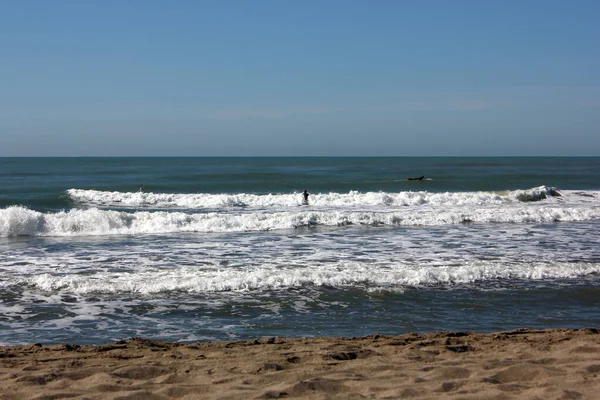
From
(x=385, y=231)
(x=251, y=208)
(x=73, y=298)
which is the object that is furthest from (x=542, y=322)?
(x=251, y=208)

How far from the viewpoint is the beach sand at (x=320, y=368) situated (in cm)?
459

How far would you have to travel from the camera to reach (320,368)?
527 centimetres

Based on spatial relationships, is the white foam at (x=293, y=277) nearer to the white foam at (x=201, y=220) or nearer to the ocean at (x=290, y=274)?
the ocean at (x=290, y=274)

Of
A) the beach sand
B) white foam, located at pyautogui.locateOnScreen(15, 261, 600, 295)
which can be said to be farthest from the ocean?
the beach sand

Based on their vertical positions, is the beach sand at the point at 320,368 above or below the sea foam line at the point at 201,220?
above

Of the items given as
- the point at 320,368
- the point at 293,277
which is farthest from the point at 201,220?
the point at 320,368

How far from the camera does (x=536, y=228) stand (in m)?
17.7

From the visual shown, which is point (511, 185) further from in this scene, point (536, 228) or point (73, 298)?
point (73, 298)

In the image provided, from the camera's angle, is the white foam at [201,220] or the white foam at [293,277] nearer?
the white foam at [293,277]

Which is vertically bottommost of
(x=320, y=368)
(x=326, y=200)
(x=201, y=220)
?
(x=326, y=200)

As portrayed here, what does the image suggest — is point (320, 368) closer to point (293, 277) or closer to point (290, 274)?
point (293, 277)

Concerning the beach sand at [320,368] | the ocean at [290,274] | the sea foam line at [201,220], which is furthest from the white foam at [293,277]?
the sea foam line at [201,220]

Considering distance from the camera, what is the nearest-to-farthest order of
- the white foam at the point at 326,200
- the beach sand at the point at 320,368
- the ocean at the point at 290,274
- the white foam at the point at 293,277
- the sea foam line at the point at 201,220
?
the beach sand at the point at 320,368, the ocean at the point at 290,274, the white foam at the point at 293,277, the sea foam line at the point at 201,220, the white foam at the point at 326,200

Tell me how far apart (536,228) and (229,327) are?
13075 mm
